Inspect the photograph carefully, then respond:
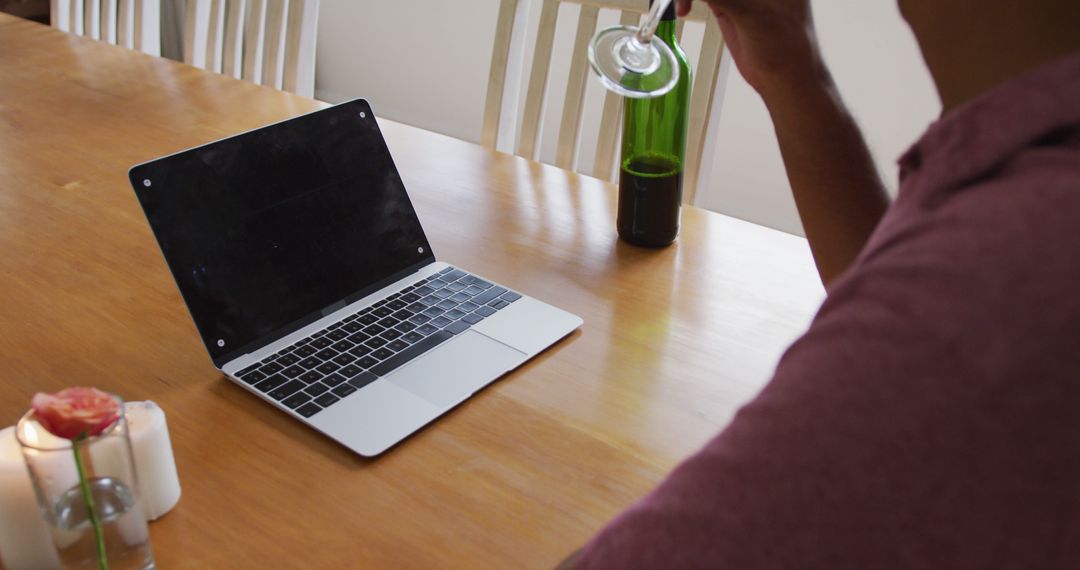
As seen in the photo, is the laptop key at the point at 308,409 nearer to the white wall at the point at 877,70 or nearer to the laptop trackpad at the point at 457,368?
the laptop trackpad at the point at 457,368

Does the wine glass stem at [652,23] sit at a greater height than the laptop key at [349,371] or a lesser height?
greater

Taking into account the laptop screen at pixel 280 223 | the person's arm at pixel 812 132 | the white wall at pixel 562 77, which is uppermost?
the person's arm at pixel 812 132

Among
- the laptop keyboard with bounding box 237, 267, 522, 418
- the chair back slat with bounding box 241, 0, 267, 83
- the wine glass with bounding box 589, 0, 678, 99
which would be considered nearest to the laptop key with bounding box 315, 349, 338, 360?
the laptop keyboard with bounding box 237, 267, 522, 418

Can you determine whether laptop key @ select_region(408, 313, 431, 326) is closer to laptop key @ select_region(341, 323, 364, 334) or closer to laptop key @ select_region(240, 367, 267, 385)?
laptop key @ select_region(341, 323, 364, 334)

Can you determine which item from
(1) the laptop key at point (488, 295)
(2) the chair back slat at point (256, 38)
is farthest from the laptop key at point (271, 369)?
(2) the chair back slat at point (256, 38)

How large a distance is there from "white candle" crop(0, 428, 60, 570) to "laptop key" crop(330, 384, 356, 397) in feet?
0.84

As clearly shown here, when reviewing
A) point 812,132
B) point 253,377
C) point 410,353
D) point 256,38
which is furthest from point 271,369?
point 256,38

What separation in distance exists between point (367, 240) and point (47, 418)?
0.44m

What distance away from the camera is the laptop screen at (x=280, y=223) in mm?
859

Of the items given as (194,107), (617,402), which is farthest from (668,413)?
(194,107)

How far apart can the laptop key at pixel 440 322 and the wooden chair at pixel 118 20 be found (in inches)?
61.5

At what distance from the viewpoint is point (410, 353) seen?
894mm

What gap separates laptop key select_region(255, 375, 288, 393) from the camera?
0.84 m

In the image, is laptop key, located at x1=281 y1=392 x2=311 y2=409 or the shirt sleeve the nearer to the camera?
the shirt sleeve
